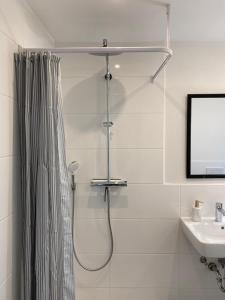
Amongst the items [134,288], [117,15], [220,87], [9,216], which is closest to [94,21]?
[117,15]

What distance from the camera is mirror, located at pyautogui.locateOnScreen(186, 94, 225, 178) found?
7.77 feet

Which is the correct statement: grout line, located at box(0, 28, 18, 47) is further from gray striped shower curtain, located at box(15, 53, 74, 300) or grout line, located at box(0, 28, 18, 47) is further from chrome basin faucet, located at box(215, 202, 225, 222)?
chrome basin faucet, located at box(215, 202, 225, 222)

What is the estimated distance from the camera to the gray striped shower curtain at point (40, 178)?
1565 mm

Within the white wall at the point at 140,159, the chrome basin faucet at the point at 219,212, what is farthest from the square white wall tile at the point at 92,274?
the chrome basin faucet at the point at 219,212

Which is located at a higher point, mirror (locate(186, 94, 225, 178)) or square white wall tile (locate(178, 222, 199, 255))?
mirror (locate(186, 94, 225, 178))

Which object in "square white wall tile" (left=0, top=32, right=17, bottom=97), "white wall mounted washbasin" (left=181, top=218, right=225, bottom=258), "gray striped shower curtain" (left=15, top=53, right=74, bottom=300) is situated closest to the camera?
"square white wall tile" (left=0, top=32, right=17, bottom=97)

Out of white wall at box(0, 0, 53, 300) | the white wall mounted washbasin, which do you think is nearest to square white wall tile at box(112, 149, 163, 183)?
the white wall mounted washbasin

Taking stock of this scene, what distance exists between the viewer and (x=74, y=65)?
2.37m

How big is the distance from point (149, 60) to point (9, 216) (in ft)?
5.38

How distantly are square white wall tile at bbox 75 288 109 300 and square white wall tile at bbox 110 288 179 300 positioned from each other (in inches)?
2.4

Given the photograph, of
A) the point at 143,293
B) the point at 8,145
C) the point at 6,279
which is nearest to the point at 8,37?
the point at 8,145

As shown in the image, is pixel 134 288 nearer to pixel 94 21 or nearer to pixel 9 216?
pixel 9 216

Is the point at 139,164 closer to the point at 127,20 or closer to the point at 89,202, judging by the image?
Result: the point at 89,202

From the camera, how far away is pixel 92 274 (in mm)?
2402
